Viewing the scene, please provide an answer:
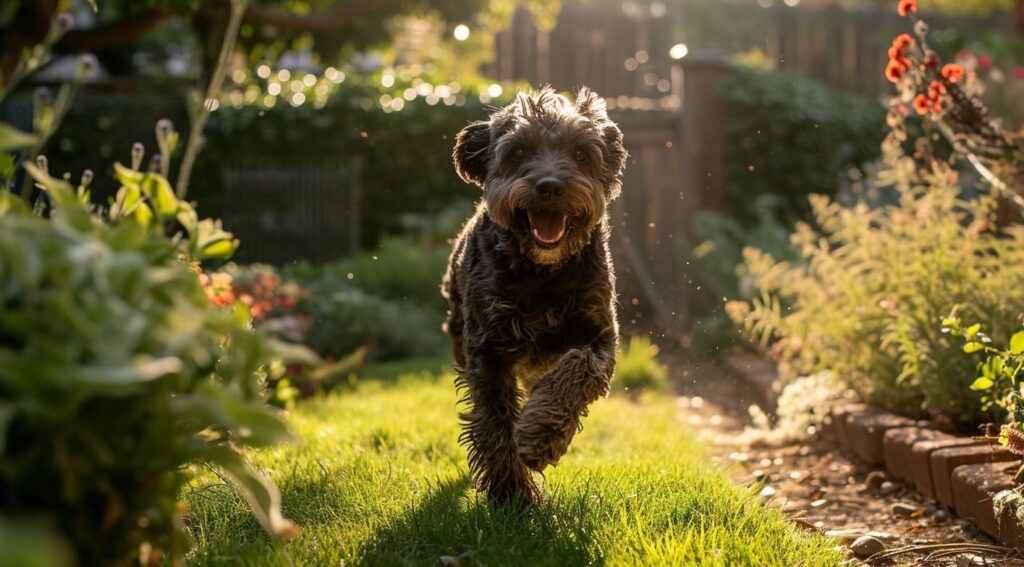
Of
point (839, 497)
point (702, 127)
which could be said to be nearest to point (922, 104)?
point (839, 497)

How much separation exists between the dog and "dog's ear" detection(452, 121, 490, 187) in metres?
0.14

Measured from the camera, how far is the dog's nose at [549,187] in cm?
386

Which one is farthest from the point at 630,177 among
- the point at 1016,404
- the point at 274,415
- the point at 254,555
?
the point at 274,415

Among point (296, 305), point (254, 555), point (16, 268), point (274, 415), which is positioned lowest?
point (296, 305)

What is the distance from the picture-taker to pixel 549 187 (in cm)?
387

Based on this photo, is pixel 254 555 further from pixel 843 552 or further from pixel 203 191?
pixel 203 191

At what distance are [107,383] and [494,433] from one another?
2296 mm

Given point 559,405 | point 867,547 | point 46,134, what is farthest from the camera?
point 559,405

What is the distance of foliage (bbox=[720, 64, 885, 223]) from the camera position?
35.2 ft

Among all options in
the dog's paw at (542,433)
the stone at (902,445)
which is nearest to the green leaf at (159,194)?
the dog's paw at (542,433)

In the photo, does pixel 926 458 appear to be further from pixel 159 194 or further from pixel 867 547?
pixel 159 194

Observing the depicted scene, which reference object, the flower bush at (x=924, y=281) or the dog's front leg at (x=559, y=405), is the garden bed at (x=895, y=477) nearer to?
the flower bush at (x=924, y=281)

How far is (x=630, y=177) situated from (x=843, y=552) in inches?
268

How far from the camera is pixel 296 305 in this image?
7.98 meters
